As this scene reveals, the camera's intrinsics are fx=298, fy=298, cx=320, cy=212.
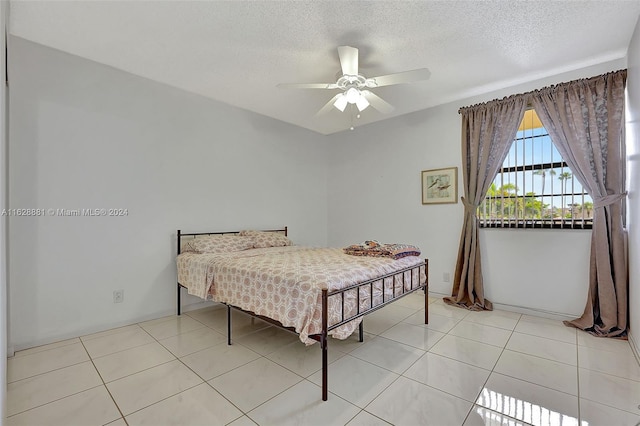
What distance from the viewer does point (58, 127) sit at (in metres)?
2.79

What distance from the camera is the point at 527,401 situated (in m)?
1.87

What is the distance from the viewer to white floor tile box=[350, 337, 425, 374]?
233cm

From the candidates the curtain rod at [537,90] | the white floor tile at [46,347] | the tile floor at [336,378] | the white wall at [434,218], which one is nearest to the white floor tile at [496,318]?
the tile floor at [336,378]

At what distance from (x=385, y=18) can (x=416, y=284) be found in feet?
8.04

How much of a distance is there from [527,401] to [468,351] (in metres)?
0.67

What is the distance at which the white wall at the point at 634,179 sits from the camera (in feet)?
7.95

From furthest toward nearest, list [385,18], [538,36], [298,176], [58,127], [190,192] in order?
[298,176] → [190,192] → [58,127] → [538,36] → [385,18]

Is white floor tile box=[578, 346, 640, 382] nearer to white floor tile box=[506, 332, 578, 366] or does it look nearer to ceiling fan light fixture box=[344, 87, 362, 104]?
white floor tile box=[506, 332, 578, 366]

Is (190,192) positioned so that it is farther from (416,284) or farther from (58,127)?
(416,284)

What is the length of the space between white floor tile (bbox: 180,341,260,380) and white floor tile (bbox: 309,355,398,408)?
65 centimetres

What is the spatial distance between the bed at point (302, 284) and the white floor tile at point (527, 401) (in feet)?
3.07

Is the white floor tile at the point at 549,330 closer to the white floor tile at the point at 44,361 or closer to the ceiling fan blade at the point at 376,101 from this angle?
the ceiling fan blade at the point at 376,101

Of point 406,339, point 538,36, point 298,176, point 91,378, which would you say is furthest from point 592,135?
point 91,378

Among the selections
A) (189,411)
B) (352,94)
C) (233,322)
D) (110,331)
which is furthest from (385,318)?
(110,331)
